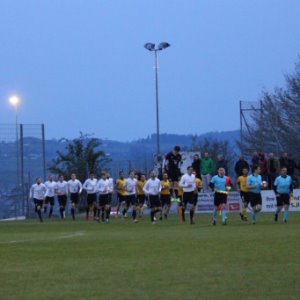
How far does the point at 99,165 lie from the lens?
63.3 meters

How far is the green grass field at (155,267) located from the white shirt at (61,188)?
20.2 metres

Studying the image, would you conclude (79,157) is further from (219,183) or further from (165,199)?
(219,183)

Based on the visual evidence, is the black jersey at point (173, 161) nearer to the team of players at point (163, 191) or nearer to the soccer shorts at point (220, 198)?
the team of players at point (163, 191)

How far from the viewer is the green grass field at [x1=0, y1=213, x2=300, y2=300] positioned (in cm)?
1330

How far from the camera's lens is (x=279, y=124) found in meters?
64.8

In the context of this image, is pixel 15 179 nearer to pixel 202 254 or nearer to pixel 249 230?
pixel 249 230

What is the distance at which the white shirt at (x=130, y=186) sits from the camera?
41.9m

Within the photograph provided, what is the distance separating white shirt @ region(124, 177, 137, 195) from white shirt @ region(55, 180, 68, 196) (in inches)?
194

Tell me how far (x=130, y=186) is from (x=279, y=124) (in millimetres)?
24783

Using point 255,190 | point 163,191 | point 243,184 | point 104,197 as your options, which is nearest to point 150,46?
point 163,191

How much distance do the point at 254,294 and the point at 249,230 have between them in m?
15.5

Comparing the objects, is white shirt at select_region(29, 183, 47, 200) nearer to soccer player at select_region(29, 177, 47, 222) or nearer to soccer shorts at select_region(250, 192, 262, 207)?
soccer player at select_region(29, 177, 47, 222)

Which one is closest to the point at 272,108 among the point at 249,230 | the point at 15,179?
the point at 15,179

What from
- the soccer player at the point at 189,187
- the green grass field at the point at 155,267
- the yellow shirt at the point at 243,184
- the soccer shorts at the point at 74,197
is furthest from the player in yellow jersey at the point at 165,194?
the green grass field at the point at 155,267
